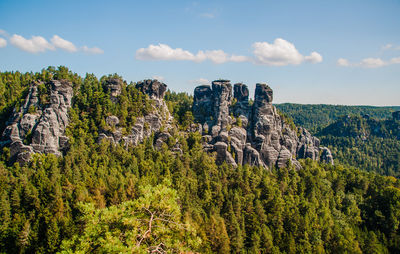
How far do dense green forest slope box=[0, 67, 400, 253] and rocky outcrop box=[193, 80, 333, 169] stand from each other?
25.6 feet

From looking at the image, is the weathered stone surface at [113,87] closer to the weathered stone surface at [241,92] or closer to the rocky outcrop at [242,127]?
the rocky outcrop at [242,127]

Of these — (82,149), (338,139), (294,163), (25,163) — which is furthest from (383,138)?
(25,163)

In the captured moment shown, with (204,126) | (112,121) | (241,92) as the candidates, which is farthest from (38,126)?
(241,92)

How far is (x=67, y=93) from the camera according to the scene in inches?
2990

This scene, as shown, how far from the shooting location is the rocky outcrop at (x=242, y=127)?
82688 mm

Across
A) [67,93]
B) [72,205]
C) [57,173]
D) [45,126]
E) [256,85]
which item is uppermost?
[256,85]

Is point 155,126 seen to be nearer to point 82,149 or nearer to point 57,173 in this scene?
point 82,149

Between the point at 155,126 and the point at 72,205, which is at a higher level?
the point at 155,126

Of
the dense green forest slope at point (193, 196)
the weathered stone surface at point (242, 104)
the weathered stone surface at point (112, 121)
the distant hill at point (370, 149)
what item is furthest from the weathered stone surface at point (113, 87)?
the distant hill at point (370, 149)

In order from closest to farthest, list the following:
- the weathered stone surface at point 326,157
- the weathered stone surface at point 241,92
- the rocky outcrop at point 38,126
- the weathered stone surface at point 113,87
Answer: the rocky outcrop at point 38,126 → the weathered stone surface at point 113,87 → the weathered stone surface at point 241,92 → the weathered stone surface at point 326,157

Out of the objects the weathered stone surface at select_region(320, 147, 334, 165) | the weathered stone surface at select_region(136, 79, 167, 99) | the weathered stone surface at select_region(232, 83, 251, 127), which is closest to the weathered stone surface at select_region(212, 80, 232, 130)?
the weathered stone surface at select_region(232, 83, 251, 127)

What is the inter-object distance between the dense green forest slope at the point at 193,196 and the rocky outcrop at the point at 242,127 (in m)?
7.79

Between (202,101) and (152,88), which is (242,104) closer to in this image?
(202,101)

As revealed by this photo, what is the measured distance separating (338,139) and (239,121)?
473 feet
